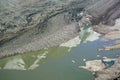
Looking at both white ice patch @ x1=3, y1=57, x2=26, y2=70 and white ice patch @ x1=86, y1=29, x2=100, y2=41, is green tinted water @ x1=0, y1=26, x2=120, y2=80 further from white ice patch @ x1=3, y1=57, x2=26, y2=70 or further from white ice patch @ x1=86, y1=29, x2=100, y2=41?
white ice patch @ x1=86, y1=29, x2=100, y2=41

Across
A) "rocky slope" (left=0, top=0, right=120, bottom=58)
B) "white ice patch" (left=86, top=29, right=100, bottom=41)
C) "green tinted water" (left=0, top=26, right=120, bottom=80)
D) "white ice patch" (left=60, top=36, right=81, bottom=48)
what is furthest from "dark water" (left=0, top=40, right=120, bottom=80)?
"rocky slope" (left=0, top=0, right=120, bottom=58)

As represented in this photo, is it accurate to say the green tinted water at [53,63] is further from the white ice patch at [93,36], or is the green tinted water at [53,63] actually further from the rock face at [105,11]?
the rock face at [105,11]

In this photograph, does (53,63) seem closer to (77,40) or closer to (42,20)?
(77,40)

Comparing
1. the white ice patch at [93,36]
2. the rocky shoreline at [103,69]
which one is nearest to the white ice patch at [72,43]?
the white ice patch at [93,36]

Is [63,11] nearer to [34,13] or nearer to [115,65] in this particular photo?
[34,13]

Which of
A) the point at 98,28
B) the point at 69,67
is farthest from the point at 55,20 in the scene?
the point at 69,67
